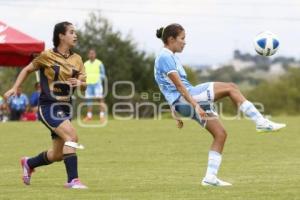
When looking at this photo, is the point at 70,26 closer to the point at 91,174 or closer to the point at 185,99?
the point at 185,99

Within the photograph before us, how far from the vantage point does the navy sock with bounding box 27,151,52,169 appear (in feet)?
38.5

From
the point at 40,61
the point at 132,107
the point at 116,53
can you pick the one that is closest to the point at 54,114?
the point at 40,61

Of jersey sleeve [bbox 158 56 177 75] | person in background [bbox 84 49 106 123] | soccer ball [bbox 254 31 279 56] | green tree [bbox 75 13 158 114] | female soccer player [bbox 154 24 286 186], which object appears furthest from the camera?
green tree [bbox 75 13 158 114]

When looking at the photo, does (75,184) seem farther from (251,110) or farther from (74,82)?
(251,110)

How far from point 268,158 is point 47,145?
582 centimetres

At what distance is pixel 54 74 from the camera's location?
11188 mm

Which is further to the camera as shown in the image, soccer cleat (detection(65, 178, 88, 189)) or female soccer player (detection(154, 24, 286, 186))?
soccer cleat (detection(65, 178, 88, 189))

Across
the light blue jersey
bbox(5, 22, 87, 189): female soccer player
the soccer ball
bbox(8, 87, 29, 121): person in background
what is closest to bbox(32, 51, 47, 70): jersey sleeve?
bbox(5, 22, 87, 189): female soccer player

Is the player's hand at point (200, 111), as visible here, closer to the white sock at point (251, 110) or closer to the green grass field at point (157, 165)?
the white sock at point (251, 110)

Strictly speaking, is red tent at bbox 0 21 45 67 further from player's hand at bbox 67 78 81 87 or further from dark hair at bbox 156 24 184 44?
dark hair at bbox 156 24 184 44

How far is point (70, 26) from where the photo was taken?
11.3 metres

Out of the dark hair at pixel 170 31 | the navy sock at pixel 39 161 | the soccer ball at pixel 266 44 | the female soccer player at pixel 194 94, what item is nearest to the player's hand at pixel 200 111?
the female soccer player at pixel 194 94

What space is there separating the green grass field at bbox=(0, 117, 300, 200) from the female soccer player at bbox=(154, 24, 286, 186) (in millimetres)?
685

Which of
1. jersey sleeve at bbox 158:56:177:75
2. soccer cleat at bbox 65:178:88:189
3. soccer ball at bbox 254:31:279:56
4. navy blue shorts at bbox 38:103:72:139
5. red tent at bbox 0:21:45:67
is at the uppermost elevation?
red tent at bbox 0:21:45:67
